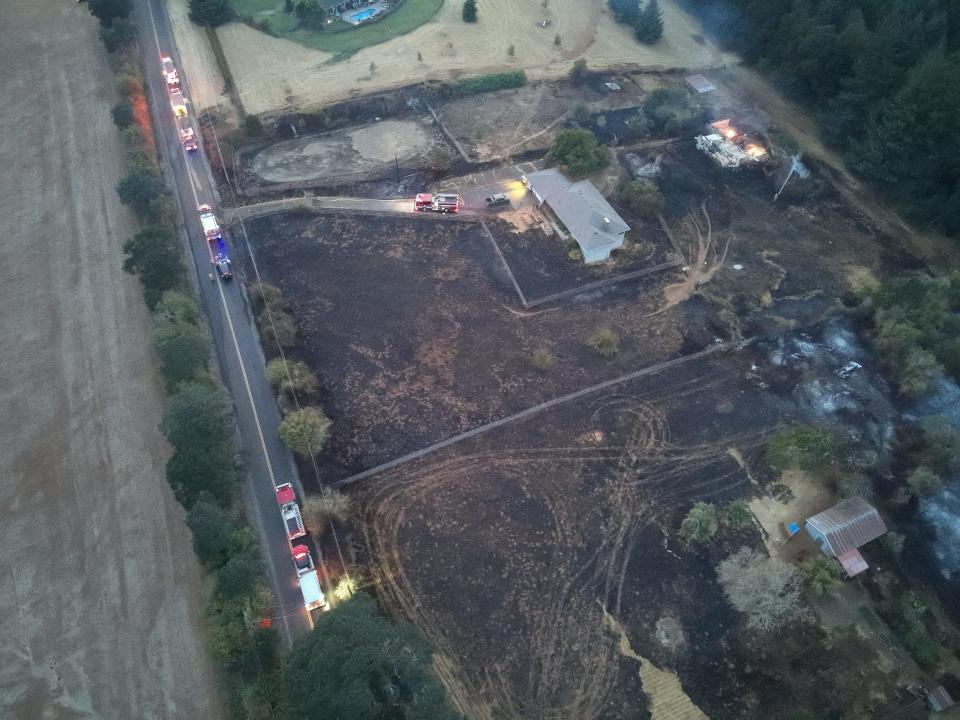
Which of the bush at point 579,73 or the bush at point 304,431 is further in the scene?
the bush at point 579,73

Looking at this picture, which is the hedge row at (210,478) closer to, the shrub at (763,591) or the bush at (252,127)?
the bush at (252,127)

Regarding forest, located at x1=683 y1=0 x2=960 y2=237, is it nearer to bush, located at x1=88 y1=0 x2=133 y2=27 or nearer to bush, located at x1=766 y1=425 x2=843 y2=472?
bush, located at x1=766 y1=425 x2=843 y2=472

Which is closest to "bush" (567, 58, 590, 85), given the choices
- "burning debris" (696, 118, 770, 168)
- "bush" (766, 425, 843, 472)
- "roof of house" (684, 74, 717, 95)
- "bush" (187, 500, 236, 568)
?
"roof of house" (684, 74, 717, 95)

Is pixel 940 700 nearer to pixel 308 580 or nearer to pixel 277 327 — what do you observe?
pixel 308 580

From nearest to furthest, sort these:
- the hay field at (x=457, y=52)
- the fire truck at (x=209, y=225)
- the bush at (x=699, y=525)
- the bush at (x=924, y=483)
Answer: the bush at (x=699, y=525), the bush at (x=924, y=483), the fire truck at (x=209, y=225), the hay field at (x=457, y=52)

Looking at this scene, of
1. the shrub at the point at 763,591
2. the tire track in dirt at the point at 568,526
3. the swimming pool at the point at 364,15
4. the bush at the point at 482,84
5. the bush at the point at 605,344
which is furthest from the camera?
the swimming pool at the point at 364,15

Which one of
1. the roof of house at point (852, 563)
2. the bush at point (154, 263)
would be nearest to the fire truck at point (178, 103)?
the bush at point (154, 263)

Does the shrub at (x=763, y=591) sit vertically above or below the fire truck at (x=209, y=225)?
below

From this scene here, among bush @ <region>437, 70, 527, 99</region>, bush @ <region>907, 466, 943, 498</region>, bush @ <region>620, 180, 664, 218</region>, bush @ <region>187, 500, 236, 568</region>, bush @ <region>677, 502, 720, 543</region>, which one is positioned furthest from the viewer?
bush @ <region>437, 70, 527, 99</region>
